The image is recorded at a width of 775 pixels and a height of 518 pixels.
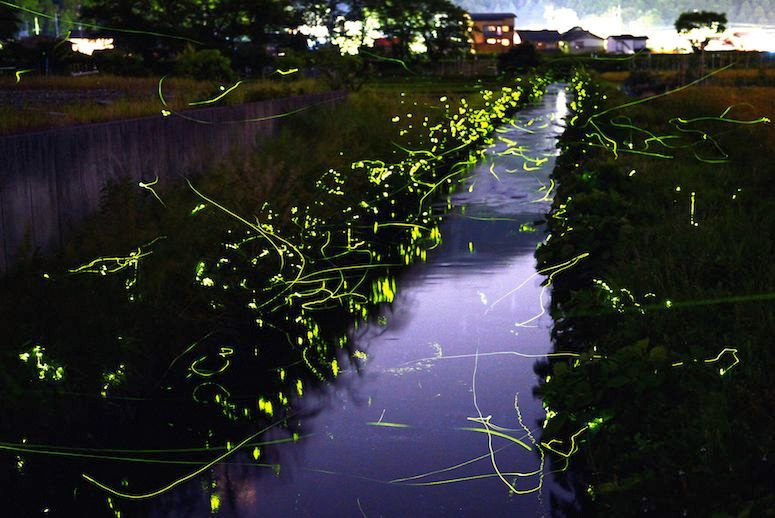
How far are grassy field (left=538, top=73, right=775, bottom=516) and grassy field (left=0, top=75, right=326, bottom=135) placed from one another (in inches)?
255

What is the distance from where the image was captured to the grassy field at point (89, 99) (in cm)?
1503

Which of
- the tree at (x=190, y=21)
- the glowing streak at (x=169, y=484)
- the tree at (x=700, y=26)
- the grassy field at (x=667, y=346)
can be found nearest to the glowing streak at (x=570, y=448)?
the grassy field at (x=667, y=346)

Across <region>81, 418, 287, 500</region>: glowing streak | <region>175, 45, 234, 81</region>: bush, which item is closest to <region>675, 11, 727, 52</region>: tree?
Result: <region>175, 45, 234, 81</region>: bush

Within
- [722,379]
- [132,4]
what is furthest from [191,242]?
[132,4]

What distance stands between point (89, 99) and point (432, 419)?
17.1m

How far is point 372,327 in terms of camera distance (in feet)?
39.1

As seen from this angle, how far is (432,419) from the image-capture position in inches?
341

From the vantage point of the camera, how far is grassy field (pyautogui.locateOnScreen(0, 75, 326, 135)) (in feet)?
49.3

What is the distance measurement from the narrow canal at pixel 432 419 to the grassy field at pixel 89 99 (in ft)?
16.3

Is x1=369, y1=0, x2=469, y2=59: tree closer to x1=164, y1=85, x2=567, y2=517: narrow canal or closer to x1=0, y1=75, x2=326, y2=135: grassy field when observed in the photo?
x1=0, y1=75, x2=326, y2=135: grassy field

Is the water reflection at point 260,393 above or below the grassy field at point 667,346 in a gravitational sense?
below

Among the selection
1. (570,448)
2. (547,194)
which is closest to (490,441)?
(570,448)

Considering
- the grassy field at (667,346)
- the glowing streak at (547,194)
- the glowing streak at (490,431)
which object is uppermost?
the grassy field at (667,346)

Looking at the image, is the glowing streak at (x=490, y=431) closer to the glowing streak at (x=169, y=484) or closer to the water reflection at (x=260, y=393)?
the water reflection at (x=260, y=393)
